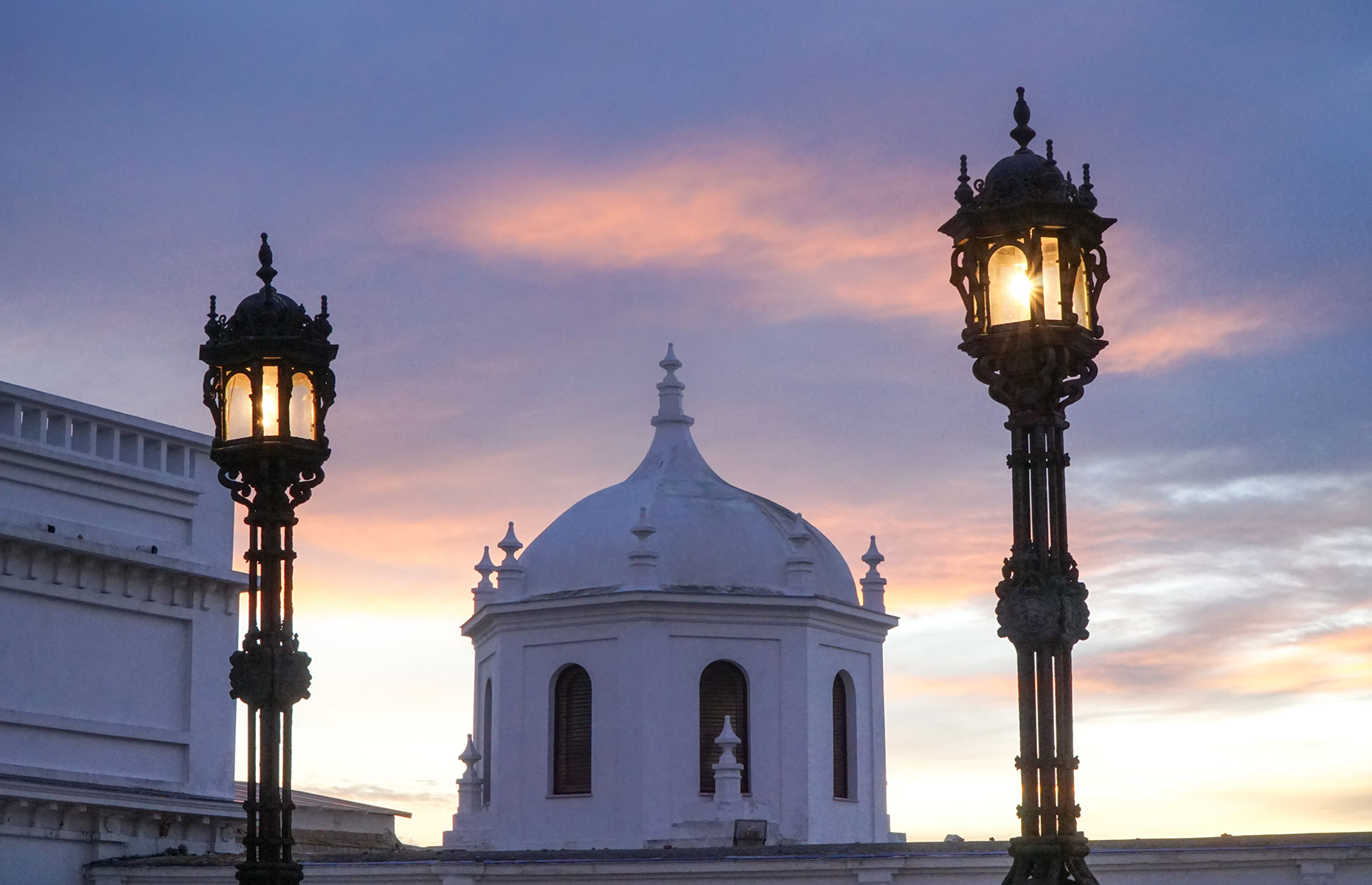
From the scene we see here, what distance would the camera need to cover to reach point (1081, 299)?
36.8 ft

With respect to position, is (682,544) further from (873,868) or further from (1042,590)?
(1042,590)

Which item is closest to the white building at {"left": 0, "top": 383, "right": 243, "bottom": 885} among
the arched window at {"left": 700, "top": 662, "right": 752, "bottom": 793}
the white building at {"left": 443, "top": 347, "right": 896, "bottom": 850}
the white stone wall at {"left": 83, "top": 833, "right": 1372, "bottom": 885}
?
the white stone wall at {"left": 83, "top": 833, "right": 1372, "bottom": 885}

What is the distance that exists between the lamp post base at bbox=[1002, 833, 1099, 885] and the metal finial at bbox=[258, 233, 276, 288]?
6711mm

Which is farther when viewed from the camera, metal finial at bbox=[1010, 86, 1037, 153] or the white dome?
the white dome

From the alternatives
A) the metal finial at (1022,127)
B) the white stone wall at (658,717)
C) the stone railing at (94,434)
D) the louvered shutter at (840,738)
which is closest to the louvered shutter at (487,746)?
the white stone wall at (658,717)

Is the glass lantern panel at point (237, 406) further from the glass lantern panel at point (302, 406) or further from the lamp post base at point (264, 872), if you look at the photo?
the lamp post base at point (264, 872)

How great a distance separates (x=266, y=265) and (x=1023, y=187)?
5.66 m

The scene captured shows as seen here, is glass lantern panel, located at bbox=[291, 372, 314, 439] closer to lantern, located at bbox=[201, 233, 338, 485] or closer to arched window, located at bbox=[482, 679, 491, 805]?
lantern, located at bbox=[201, 233, 338, 485]

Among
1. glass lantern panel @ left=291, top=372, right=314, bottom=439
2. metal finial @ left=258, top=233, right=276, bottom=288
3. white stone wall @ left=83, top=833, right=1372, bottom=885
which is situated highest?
metal finial @ left=258, top=233, right=276, bottom=288

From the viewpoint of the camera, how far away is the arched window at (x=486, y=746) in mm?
35656

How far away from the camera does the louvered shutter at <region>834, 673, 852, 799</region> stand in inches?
1393

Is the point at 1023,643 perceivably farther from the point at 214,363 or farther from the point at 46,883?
the point at 46,883

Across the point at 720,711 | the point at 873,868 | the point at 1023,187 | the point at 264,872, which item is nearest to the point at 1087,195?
the point at 1023,187

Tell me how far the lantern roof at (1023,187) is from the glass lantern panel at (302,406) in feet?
15.6
